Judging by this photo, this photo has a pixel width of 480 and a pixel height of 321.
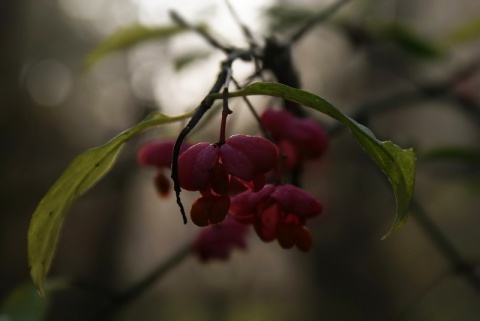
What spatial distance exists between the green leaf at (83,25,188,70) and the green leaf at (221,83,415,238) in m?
0.71

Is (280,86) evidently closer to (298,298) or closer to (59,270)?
(59,270)

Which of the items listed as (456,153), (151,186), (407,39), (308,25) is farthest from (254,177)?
(151,186)

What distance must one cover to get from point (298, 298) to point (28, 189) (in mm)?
8111

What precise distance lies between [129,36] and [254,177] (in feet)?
2.30

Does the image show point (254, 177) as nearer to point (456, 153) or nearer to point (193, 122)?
point (193, 122)

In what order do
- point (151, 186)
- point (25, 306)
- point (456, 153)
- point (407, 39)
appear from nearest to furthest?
point (25, 306) → point (456, 153) → point (407, 39) → point (151, 186)

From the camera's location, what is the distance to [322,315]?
29.2 ft

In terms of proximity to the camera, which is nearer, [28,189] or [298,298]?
[28,189]

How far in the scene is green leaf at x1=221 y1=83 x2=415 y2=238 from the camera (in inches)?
22.8

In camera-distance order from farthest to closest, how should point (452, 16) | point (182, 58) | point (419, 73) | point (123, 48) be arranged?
point (452, 16) < point (419, 73) < point (182, 58) < point (123, 48)

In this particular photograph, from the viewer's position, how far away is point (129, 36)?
1.29 meters

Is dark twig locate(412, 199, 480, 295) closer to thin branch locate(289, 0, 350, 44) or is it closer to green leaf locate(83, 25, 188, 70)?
thin branch locate(289, 0, 350, 44)

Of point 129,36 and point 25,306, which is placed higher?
point 129,36

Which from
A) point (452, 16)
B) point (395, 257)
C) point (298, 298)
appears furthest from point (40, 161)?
point (452, 16)
